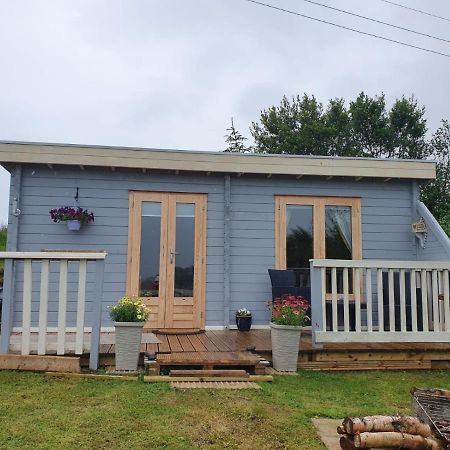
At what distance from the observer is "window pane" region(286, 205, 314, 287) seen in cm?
619

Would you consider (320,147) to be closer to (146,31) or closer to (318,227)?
(146,31)

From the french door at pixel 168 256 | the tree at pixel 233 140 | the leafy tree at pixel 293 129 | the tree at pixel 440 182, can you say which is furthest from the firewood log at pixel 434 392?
the tree at pixel 233 140

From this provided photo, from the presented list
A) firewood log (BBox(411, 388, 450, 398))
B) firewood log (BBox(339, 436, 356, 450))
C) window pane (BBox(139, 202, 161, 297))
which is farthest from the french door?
firewood log (BBox(339, 436, 356, 450))

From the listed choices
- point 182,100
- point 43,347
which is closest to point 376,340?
point 43,347

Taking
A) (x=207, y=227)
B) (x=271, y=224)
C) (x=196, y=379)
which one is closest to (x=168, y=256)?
(x=207, y=227)

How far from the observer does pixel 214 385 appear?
144 inches

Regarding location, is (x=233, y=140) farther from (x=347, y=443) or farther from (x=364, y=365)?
(x=347, y=443)

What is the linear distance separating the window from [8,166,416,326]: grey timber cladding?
4.0 inches

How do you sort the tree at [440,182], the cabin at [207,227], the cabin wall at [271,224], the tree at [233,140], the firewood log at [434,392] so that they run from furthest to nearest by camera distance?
the tree at [233,140] < the tree at [440,182] < the cabin wall at [271,224] < the cabin at [207,227] < the firewood log at [434,392]

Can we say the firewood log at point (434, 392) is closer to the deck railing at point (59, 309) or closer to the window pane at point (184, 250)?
the deck railing at point (59, 309)

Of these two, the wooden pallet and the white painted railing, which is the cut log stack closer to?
the wooden pallet

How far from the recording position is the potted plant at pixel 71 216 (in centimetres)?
561

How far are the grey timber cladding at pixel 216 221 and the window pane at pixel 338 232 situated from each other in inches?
8.2

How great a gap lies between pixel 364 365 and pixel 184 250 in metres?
2.61
